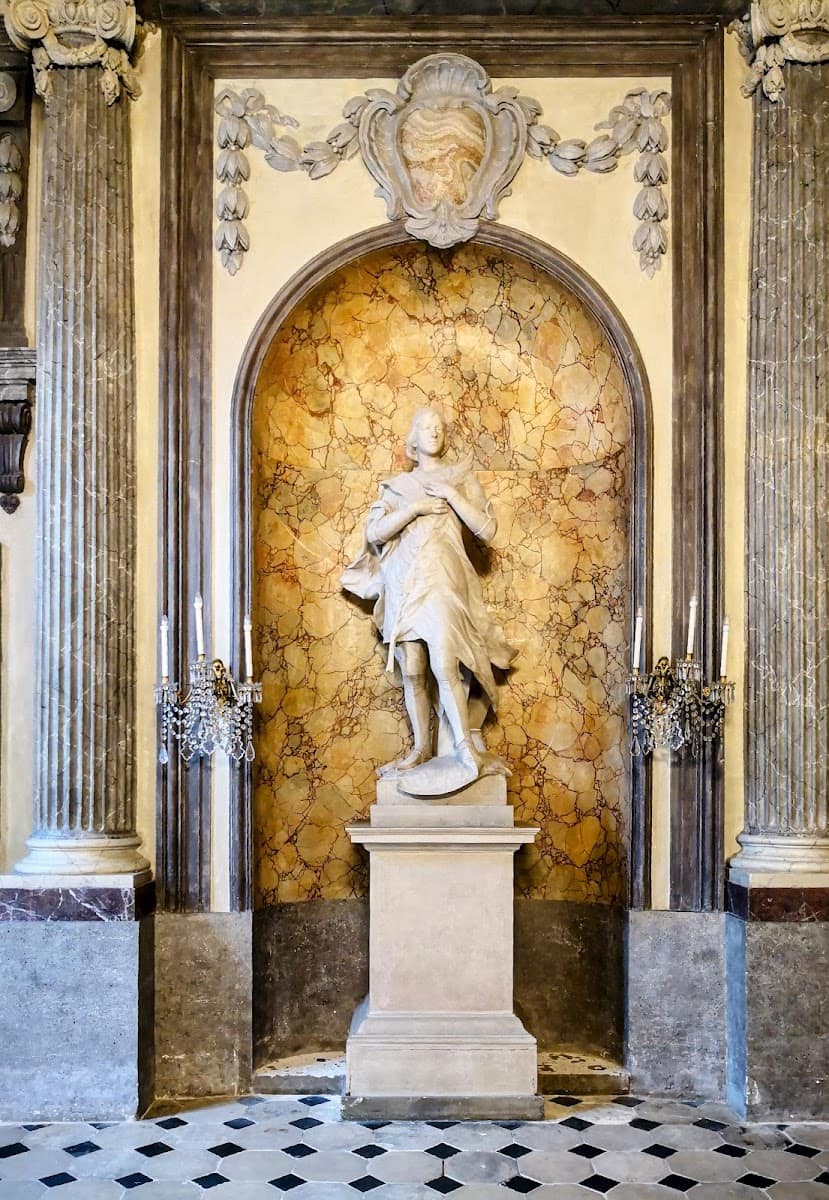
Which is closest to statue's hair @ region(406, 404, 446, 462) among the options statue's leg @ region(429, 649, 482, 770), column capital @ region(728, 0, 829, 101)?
statue's leg @ region(429, 649, 482, 770)

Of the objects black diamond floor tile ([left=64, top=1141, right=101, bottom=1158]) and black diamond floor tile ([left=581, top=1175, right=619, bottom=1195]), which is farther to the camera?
black diamond floor tile ([left=64, top=1141, right=101, bottom=1158])

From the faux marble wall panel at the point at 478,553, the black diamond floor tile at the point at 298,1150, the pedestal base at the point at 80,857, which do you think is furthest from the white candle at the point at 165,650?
the black diamond floor tile at the point at 298,1150

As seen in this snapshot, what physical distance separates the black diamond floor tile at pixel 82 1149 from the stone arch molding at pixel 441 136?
3858 mm

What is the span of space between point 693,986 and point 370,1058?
1.48 metres

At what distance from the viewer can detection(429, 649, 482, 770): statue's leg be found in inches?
225

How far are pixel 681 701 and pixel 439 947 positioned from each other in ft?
5.01

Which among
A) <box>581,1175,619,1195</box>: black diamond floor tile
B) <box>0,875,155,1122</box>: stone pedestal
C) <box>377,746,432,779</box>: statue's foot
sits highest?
<box>377,746,432,779</box>: statue's foot

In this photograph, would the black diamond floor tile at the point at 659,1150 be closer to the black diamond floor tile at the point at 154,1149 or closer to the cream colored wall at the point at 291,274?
the cream colored wall at the point at 291,274

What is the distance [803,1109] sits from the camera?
5.36 meters

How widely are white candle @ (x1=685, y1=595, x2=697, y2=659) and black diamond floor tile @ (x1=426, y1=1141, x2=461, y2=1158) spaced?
2.30 meters

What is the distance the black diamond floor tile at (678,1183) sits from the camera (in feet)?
15.0

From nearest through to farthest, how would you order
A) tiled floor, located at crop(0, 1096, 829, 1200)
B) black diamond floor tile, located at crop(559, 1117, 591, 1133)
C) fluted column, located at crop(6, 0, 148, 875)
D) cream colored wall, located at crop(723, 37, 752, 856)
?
tiled floor, located at crop(0, 1096, 829, 1200) → black diamond floor tile, located at crop(559, 1117, 591, 1133) → fluted column, located at crop(6, 0, 148, 875) → cream colored wall, located at crop(723, 37, 752, 856)

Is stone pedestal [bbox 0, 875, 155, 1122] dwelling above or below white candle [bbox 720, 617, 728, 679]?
below

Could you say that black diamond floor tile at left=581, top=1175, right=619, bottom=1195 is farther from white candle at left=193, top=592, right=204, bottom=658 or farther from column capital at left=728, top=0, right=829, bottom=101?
column capital at left=728, top=0, right=829, bottom=101
